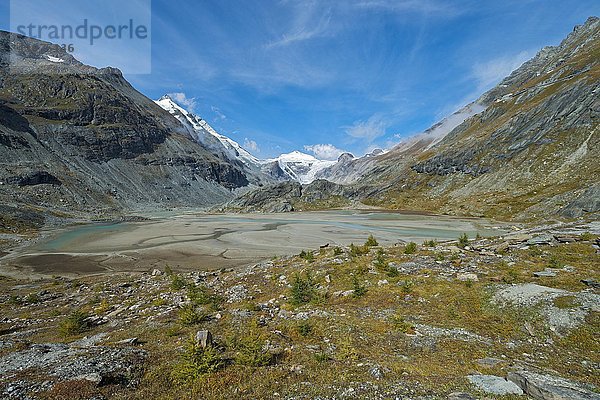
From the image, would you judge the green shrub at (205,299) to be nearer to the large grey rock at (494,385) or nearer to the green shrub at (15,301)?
the green shrub at (15,301)

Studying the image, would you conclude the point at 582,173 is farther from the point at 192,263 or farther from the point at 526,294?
the point at 192,263

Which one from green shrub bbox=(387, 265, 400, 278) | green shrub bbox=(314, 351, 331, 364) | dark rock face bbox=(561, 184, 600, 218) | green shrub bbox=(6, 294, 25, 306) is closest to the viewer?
green shrub bbox=(314, 351, 331, 364)

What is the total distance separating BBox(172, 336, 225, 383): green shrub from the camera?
33.9 feet

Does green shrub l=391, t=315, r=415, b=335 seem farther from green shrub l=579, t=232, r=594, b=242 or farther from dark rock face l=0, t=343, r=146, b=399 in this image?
green shrub l=579, t=232, r=594, b=242

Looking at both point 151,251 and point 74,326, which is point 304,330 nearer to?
point 74,326

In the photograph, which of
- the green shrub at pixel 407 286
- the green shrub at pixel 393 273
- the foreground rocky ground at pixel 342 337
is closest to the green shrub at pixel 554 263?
the foreground rocky ground at pixel 342 337

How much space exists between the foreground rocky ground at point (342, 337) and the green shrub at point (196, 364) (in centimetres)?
5

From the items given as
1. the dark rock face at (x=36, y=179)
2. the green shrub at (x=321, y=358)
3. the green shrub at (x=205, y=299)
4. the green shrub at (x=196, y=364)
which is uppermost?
the dark rock face at (x=36, y=179)

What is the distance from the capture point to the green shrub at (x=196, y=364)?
33.9ft

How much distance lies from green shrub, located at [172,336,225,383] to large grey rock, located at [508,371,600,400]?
999 centimetres

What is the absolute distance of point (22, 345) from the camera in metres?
13.7

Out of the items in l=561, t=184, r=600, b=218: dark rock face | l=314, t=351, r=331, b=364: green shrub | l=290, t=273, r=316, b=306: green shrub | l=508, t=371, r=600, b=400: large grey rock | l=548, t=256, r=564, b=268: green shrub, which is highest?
l=561, t=184, r=600, b=218: dark rock face

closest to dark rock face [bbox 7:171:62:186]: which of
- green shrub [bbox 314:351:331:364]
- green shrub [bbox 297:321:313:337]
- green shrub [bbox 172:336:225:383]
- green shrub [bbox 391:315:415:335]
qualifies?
green shrub [bbox 172:336:225:383]

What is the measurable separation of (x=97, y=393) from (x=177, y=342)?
17.0 ft
